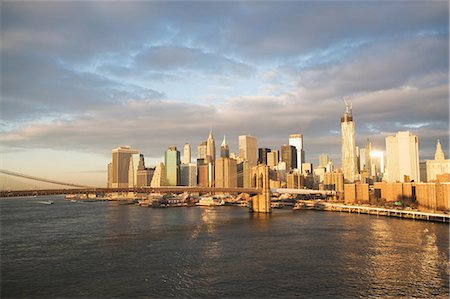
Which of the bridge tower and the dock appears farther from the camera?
the bridge tower

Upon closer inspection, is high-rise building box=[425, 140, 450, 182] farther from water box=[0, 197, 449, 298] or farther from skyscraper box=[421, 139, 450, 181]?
water box=[0, 197, 449, 298]

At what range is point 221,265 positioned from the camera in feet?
108

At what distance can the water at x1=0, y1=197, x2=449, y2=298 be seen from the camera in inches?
1025

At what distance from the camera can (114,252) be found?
37.8 m

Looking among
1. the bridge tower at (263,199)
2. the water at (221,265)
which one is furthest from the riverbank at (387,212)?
the water at (221,265)

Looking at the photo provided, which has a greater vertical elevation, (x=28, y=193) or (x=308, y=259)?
(x=28, y=193)

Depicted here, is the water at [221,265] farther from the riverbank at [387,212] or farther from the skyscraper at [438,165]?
the skyscraper at [438,165]

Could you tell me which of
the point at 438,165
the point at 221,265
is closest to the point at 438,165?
the point at 438,165

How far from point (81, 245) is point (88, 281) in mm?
15116

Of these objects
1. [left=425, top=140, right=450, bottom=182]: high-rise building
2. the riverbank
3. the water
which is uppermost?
[left=425, top=140, right=450, bottom=182]: high-rise building

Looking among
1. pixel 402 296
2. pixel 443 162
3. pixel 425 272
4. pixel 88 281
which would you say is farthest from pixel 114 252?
pixel 443 162

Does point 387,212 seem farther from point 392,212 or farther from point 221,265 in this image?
point 221,265

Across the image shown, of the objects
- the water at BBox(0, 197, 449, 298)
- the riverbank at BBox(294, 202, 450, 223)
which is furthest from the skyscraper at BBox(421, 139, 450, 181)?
the water at BBox(0, 197, 449, 298)

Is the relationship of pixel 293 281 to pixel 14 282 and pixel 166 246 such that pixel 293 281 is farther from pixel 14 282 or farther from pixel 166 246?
pixel 14 282
